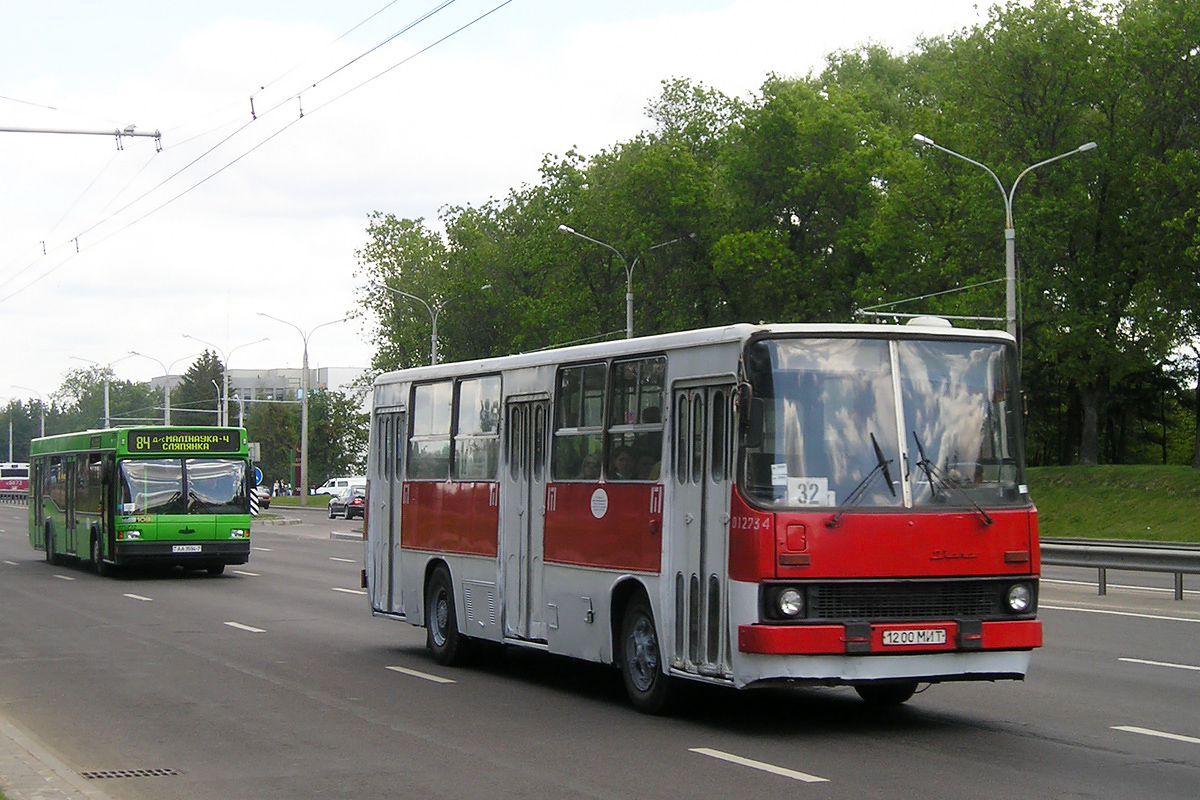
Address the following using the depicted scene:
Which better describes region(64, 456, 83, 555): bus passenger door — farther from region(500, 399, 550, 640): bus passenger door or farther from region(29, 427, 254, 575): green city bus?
region(500, 399, 550, 640): bus passenger door

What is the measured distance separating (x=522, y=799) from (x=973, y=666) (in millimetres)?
3423

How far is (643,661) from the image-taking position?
38.4 feet

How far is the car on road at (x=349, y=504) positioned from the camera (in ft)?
222

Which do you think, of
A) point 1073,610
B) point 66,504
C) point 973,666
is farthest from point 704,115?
point 973,666

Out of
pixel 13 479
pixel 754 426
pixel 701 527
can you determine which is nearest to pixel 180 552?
pixel 701 527

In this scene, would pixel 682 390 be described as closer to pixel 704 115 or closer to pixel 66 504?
pixel 66 504

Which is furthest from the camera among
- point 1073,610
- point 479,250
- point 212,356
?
point 212,356

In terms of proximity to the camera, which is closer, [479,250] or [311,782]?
[311,782]

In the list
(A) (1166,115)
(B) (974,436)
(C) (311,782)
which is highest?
(A) (1166,115)

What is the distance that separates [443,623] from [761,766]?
655 cm

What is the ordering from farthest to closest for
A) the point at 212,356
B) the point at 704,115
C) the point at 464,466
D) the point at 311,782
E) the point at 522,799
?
the point at 212,356 < the point at 704,115 < the point at 464,466 < the point at 311,782 < the point at 522,799

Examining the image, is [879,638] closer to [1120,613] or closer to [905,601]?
[905,601]

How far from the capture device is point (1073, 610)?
813 inches

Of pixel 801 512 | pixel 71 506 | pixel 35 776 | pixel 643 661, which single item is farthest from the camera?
pixel 71 506
